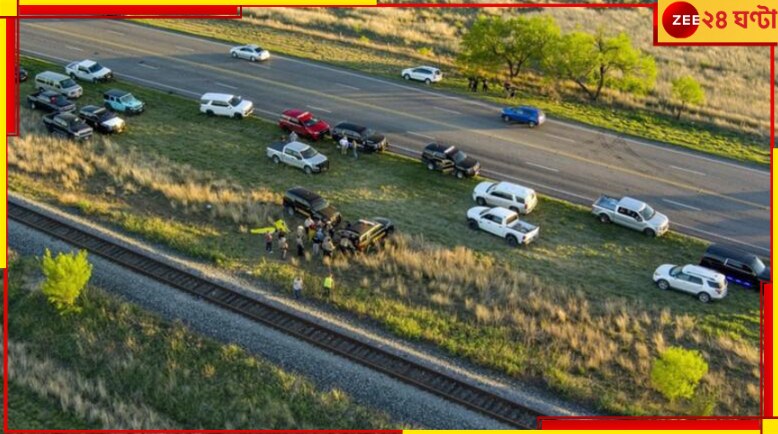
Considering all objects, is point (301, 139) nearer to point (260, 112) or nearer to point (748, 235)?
point (260, 112)

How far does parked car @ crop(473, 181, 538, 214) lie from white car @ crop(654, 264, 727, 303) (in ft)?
28.8

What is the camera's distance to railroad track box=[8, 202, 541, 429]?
29812mm

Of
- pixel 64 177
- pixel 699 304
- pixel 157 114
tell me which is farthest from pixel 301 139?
pixel 699 304

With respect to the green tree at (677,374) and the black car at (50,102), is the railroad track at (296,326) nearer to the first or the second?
the green tree at (677,374)

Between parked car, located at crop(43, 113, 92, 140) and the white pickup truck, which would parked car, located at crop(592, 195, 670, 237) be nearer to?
the white pickup truck

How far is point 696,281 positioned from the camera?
1510 inches

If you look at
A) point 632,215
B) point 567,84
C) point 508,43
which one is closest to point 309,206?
point 632,215

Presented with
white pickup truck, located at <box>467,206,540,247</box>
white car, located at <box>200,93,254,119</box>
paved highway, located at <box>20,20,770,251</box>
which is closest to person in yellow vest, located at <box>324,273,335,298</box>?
white pickup truck, located at <box>467,206,540,247</box>

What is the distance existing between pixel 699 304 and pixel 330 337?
17.9 metres

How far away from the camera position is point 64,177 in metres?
46.2

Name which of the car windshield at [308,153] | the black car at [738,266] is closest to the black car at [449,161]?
the car windshield at [308,153]

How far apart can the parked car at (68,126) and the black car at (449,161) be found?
2185cm

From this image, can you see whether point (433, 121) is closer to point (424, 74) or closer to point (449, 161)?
point (424, 74)

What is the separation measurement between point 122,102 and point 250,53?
13.5 meters
